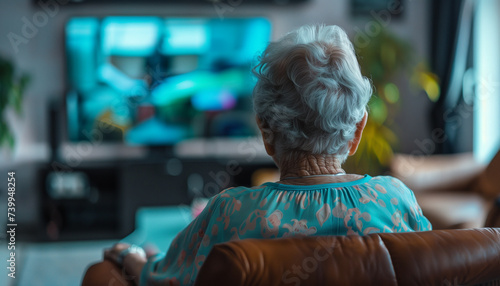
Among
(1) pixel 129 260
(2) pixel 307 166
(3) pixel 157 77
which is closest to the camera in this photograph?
(2) pixel 307 166

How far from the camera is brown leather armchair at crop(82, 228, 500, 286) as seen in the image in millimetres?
805

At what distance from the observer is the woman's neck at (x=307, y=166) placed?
114 centimetres

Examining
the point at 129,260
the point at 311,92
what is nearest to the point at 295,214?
the point at 311,92

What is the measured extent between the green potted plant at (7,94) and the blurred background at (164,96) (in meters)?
0.01

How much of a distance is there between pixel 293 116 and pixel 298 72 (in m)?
0.09

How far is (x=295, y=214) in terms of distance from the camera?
102 centimetres

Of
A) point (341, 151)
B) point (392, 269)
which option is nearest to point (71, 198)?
point (341, 151)

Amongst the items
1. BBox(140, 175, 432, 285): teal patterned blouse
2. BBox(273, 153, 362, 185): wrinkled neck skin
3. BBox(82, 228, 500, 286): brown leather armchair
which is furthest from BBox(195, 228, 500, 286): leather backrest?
BBox(273, 153, 362, 185): wrinkled neck skin

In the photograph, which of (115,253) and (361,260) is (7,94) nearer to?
(115,253)

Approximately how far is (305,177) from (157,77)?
11.2 feet

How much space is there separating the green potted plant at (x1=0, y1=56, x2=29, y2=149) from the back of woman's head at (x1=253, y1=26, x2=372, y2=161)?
3235 mm

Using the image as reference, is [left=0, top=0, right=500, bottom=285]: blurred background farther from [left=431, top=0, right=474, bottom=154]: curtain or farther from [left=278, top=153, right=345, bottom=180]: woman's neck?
[left=278, top=153, right=345, bottom=180]: woman's neck

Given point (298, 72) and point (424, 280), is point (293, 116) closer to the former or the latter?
point (298, 72)

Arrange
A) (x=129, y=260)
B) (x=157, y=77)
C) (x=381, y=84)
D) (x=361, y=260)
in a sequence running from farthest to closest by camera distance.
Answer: (x=157, y=77) → (x=381, y=84) → (x=129, y=260) → (x=361, y=260)
